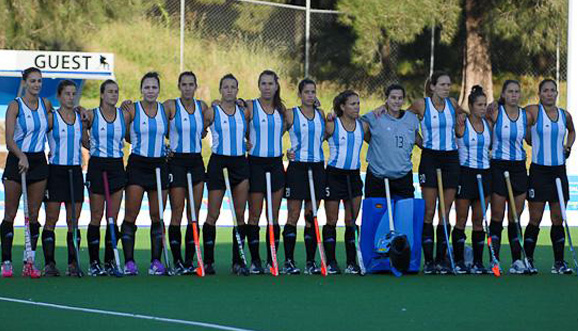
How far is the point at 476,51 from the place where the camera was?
27297 mm

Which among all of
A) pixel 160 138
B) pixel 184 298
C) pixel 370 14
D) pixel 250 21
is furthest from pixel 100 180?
pixel 370 14

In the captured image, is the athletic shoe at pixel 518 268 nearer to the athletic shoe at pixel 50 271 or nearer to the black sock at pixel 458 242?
the black sock at pixel 458 242

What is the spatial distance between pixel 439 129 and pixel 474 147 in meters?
0.38

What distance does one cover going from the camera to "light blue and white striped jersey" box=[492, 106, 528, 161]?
461 inches

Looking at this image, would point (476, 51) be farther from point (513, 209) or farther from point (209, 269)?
point (209, 269)

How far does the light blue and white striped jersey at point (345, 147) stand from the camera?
11.6 meters

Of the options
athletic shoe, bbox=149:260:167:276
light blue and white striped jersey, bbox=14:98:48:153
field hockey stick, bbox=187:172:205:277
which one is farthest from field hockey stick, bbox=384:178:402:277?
light blue and white striped jersey, bbox=14:98:48:153

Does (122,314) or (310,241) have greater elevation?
(310,241)

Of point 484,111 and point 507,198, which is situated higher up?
point 484,111

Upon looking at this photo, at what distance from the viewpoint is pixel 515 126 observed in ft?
38.5

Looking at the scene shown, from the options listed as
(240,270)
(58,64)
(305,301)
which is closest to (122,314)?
(305,301)

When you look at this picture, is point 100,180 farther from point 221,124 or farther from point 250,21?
point 250,21

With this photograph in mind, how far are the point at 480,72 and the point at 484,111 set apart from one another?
15.6m

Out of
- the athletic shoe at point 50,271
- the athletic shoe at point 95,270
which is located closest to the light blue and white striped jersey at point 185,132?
the athletic shoe at point 95,270
